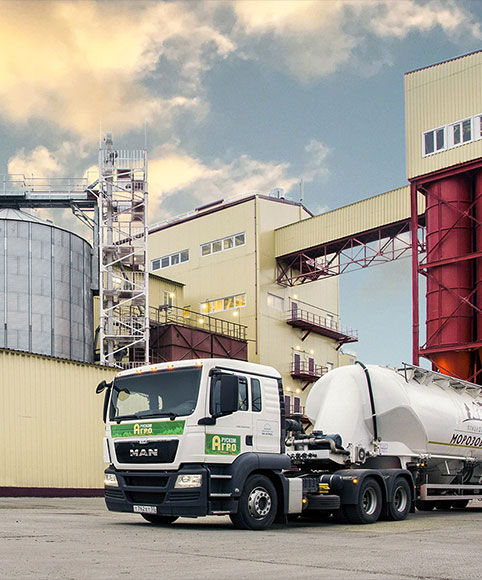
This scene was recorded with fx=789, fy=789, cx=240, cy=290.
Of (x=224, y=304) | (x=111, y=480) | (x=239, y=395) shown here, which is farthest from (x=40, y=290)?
(x=239, y=395)

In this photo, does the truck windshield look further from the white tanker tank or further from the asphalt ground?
the white tanker tank

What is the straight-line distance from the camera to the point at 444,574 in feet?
31.3

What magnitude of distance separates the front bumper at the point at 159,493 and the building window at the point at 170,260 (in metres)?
44.6

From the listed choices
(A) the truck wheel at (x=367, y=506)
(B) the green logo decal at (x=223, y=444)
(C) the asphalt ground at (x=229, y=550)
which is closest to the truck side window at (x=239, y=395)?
(B) the green logo decal at (x=223, y=444)

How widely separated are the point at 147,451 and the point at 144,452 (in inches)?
3.7

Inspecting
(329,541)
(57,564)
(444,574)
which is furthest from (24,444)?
(444,574)

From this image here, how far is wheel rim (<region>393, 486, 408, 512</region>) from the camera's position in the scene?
1836 cm

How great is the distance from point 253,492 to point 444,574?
236 inches

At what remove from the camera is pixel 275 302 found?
5622cm

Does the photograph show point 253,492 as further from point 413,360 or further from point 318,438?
point 413,360

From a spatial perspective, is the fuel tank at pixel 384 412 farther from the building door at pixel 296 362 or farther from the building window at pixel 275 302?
the building door at pixel 296 362

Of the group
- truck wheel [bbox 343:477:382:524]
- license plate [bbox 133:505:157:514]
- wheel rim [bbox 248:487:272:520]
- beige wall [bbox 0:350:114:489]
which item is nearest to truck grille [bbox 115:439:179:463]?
license plate [bbox 133:505:157:514]

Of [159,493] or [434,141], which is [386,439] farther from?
[434,141]

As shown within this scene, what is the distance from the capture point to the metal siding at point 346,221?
153ft
